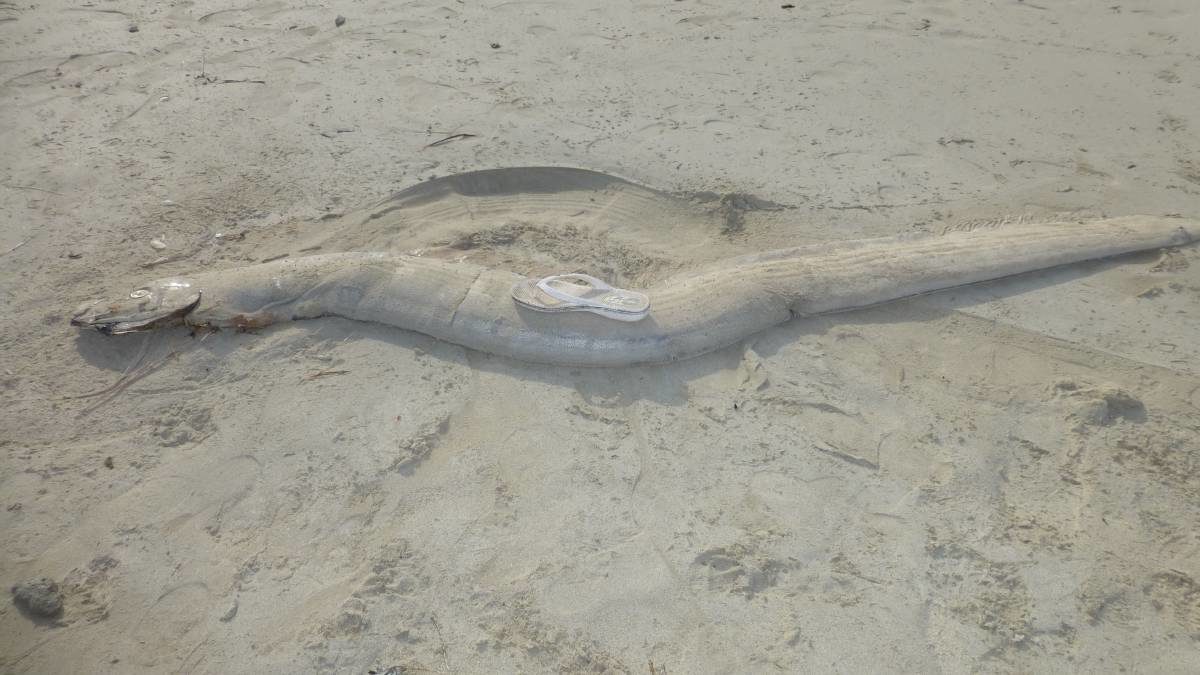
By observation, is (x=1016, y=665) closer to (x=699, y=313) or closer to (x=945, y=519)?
(x=945, y=519)

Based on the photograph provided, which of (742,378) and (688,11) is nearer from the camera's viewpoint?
(742,378)

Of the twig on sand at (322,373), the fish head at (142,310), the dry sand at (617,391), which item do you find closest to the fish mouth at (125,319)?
the fish head at (142,310)

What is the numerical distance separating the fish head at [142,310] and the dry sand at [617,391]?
0.14m

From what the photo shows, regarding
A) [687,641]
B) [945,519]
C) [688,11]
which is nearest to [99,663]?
[687,641]

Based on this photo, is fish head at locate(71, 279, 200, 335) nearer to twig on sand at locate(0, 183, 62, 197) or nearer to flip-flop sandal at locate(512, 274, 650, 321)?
twig on sand at locate(0, 183, 62, 197)

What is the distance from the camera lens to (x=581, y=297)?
373cm

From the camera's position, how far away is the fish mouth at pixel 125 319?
379cm

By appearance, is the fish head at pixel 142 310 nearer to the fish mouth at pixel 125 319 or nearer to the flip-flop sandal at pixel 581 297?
the fish mouth at pixel 125 319

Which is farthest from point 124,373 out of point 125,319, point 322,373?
point 322,373

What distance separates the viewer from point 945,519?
2979 mm

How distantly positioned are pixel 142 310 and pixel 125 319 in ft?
0.31

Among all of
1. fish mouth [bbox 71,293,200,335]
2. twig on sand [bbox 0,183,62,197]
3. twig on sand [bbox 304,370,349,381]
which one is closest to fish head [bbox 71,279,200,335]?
fish mouth [bbox 71,293,200,335]

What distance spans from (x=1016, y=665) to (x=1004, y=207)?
306cm

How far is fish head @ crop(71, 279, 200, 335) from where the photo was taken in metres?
3.79
